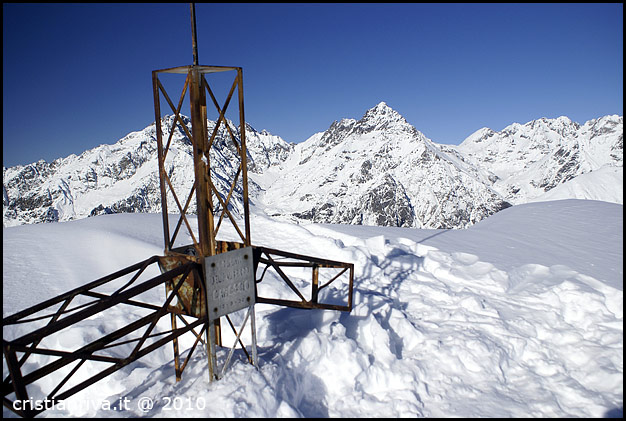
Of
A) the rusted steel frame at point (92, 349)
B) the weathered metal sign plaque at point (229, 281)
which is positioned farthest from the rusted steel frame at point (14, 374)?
the weathered metal sign plaque at point (229, 281)

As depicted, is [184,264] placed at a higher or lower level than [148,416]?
Answer: higher

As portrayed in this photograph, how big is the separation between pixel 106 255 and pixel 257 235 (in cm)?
592

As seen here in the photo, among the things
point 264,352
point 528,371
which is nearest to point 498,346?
point 528,371

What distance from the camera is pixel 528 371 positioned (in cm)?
794

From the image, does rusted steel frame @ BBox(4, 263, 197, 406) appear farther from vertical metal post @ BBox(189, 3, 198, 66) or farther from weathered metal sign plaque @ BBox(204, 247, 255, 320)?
vertical metal post @ BBox(189, 3, 198, 66)

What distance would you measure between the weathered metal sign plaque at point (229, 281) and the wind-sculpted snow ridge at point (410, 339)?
3.60 feet

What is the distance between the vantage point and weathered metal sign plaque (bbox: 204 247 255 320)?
6.66 metres

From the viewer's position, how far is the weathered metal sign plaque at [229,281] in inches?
262

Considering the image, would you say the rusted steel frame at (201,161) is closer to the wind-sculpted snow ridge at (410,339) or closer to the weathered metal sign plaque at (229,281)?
the weathered metal sign plaque at (229,281)

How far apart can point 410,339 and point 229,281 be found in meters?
4.40

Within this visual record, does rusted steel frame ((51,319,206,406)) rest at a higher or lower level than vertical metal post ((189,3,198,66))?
lower

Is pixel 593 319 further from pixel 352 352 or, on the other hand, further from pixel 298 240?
pixel 298 240

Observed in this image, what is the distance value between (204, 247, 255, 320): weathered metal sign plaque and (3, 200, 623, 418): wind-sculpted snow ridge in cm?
110

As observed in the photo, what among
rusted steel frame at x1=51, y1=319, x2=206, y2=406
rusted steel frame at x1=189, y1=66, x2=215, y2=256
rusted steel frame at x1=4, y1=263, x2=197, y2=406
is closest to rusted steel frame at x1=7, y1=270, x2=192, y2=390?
rusted steel frame at x1=4, y1=263, x2=197, y2=406
